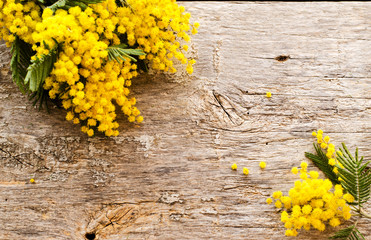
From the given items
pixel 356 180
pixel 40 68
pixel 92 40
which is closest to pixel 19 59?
pixel 40 68

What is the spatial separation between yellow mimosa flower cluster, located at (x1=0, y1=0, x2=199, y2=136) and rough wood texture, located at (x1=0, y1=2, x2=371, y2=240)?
0.22m

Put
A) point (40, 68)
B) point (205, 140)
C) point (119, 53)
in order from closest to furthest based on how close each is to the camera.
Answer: point (40, 68)
point (119, 53)
point (205, 140)

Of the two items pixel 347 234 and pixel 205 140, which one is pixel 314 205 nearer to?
pixel 347 234

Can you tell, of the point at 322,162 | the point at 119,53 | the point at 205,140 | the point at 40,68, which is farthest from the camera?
the point at 205,140

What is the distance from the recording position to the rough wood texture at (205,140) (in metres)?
2.02

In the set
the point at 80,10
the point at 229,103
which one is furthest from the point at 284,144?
the point at 80,10

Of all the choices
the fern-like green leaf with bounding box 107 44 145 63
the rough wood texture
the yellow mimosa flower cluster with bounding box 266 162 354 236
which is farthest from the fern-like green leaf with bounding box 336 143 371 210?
the fern-like green leaf with bounding box 107 44 145 63

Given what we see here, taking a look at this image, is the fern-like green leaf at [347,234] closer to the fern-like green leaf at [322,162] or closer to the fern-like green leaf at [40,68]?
the fern-like green leaf at [322,162]

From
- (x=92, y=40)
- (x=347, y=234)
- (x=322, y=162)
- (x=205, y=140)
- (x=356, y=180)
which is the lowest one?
(x=347, y=234)

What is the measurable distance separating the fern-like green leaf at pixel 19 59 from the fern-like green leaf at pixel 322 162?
1753 millimetres

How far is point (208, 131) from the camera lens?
216 centimetres

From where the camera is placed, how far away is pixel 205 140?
7.02 feet

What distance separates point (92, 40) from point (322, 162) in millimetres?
1501

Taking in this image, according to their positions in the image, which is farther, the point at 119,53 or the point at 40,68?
the point at 119,53
